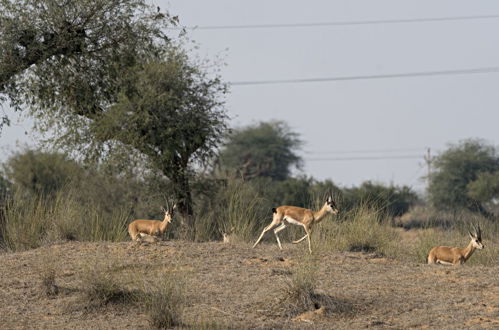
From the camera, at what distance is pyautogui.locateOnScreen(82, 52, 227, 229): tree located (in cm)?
2159

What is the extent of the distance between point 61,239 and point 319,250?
16.0 ft

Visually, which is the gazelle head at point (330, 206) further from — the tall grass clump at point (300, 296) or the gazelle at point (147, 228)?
the tall grass clump at point (300, 296)

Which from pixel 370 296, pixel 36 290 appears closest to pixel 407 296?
pixel 370 296

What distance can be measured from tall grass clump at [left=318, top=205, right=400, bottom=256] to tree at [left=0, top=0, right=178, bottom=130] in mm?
4802

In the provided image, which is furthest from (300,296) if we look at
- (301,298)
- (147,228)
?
(147,228)

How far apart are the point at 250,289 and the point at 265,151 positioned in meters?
50.7

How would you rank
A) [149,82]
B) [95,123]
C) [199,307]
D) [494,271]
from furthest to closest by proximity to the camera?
[149,82]
[95,123]
[494,271]
[199,307]

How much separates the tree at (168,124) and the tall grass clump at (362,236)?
5.57m

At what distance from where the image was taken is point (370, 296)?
11.5 m

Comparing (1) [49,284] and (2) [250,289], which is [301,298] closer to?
(2) [250,289]

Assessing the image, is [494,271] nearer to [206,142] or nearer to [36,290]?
[36,290]

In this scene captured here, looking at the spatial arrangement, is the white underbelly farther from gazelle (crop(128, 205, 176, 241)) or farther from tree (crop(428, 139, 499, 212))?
tree (crop(428, 139, 499, 212))

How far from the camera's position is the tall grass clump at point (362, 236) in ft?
51.3

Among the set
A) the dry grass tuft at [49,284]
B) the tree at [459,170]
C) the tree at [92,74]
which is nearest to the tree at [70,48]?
the tree at [92,74]
